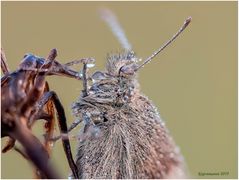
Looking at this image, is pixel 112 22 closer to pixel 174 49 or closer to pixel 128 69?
pixel 128 69

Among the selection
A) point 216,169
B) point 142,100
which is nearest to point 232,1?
point 216,169

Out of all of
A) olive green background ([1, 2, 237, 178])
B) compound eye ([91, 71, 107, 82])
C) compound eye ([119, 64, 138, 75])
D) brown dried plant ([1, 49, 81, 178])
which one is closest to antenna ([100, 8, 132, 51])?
compound eye ([119, 64, 138, 75])

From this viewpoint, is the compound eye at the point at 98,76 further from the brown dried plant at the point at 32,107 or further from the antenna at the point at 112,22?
the antenna at the point at 112,22

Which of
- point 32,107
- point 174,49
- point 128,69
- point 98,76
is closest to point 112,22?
point 128,69

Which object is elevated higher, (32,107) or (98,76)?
(98,76)

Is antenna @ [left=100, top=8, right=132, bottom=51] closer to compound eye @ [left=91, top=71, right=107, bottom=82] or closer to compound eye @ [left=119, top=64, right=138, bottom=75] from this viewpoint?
compound eye @ [left=119, top=64, right=138, bottom=75]

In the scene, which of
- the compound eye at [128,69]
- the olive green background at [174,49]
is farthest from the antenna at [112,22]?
the olive green background at [174,49]

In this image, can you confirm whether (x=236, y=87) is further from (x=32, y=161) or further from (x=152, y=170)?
(x=32, y=161)

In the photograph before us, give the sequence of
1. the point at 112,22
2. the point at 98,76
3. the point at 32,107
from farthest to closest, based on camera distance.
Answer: the point at 112,22 → the point at 98,76 → the point at 32,107

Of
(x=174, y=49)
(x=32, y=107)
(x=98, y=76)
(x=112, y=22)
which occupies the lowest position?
(x=32, y=107)
